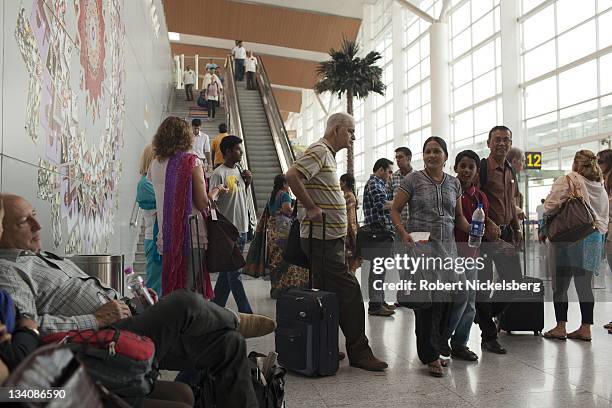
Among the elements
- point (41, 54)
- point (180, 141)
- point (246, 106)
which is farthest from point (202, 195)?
point (246, 106)

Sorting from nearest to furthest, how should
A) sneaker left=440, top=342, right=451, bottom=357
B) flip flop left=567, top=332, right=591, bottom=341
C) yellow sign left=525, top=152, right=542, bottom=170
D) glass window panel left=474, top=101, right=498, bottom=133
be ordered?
sneaker left=440, top=342, right=451, bottom=357
flip flop left=567, top=332, right=591, bottom=341
yellow sign left=525, top=152, right=542, bottom=170
glass window panel left=474, top=101, right=498, bottom=133

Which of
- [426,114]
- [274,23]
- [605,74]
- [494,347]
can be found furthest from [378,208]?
[274,23]

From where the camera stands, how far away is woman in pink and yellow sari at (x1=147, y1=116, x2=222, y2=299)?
3.85 meters

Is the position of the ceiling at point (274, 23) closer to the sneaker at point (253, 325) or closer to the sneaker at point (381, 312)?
the sneaker at point (381, 312)

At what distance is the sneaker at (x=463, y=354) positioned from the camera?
14.2 ft

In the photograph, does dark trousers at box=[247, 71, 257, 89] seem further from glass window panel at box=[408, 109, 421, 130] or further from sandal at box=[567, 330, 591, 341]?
sandal at box=[567, 330, 591, 341]

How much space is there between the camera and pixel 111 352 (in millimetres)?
1830

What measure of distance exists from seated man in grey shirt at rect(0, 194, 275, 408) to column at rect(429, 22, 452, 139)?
18.9 m

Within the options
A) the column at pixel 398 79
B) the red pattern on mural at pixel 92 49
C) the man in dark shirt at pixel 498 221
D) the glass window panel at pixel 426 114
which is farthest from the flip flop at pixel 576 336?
the column at pixel 398 79

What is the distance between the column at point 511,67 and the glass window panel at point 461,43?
257cm

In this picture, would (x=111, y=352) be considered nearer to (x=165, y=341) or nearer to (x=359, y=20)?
(x=165, y=341)


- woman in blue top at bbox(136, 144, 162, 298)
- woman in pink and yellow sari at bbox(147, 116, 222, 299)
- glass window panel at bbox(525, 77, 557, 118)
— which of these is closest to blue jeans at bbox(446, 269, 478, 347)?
woman in pink and yellow sari at bbox(147, 116, 222, 299)

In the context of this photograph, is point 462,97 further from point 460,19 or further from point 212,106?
point 212,106

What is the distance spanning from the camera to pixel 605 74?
539 inches
